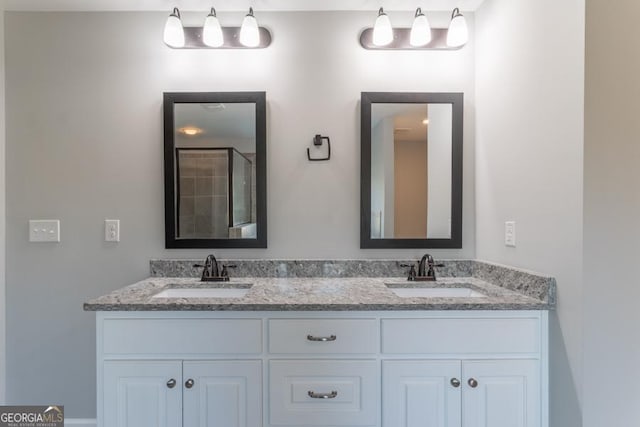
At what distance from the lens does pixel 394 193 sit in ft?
5.83

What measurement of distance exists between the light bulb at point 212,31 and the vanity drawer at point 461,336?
5.26 feet

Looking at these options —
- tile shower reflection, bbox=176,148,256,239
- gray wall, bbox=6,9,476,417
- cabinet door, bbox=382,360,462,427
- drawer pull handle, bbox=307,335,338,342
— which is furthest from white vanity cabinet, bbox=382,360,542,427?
tile shower reflection, bbox=176,148,256,239

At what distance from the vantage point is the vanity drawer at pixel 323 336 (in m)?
1.28

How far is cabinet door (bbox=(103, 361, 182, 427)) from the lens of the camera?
4.18 ft

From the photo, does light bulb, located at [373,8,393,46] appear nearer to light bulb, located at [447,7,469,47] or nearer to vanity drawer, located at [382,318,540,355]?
light bulb, located at [447,7,469,47]

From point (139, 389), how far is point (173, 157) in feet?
3.67

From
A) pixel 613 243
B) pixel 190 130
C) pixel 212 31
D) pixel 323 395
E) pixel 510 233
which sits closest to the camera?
pixel 613 243

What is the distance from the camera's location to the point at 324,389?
1270mm

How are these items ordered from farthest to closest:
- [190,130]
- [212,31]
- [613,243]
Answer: [190,130]
[212,31]
[613,243]

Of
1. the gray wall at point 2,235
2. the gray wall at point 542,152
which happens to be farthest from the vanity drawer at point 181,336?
the gray wall at point 542,152

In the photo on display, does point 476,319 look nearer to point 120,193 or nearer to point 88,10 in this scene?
point 120,193

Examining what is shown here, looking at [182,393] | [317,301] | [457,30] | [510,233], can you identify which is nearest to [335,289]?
[317,301]

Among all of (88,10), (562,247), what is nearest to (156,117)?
(88,10)

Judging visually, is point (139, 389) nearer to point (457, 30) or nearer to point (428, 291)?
point (428, 291)
